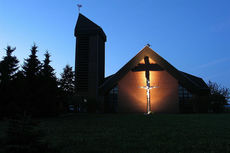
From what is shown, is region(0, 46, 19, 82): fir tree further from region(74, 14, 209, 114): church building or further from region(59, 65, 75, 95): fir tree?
region(59, 65, 75, 95): fir tree

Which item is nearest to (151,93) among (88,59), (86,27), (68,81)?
(88,59)

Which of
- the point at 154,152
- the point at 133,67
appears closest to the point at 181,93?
the point at 133,67

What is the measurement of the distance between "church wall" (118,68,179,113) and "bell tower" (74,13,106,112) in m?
7.37

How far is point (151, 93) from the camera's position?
32312 millimetres

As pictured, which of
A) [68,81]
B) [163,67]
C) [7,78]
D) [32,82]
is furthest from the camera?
[68,81]

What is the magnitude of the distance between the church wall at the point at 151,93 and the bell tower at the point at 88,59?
24.2ft

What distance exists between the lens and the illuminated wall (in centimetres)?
3162

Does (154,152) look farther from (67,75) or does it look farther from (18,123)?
(67,75)

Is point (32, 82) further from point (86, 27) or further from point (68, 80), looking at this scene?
point (86, 27)

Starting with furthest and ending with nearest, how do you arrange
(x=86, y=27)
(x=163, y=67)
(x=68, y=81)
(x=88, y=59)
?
(x=86, y=27) < (x=88, y=59) < (x=68, y=81) < (x=163, y=67)

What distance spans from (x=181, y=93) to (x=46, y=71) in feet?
64.8

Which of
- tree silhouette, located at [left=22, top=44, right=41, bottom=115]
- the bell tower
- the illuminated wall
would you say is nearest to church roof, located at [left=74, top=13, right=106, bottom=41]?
the bell tower

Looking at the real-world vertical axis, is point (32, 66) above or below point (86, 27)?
below

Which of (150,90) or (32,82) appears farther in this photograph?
(150,90)
